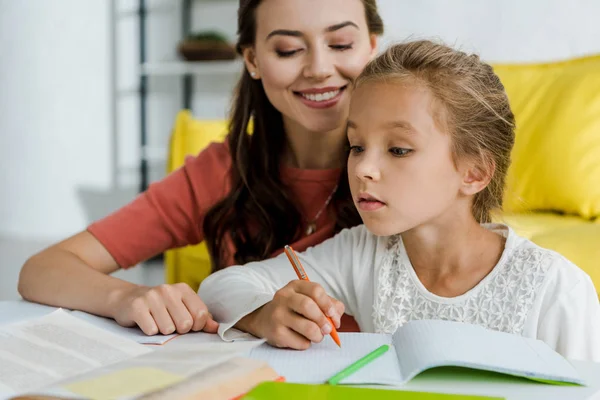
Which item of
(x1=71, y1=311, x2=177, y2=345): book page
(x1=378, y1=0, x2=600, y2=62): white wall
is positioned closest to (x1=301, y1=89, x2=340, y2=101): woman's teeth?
(x1=71, y1=311, x2=177, y2=345): book page

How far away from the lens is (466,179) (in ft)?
3.48

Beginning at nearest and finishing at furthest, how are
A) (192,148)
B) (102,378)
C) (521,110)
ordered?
(102,378) < (521,110) < (192,148)

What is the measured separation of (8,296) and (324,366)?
2.87 metres

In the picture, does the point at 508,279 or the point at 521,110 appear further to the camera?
the point at 521,110

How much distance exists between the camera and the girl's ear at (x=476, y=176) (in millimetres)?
1057

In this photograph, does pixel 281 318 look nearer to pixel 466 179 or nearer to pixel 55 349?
pixel 55 349

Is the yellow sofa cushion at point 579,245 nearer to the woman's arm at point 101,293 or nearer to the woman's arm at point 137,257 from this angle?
the woman's arm at point 137,257

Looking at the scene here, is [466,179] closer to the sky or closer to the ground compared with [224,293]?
closer to the sky

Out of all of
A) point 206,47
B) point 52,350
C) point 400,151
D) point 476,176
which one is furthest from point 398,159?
point 206,47

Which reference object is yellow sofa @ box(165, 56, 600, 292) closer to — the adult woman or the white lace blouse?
the adult woman

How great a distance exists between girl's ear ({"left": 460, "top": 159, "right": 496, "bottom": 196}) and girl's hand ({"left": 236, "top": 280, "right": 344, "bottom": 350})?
0.32m

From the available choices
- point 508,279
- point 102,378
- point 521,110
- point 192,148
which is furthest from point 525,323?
point 192,148

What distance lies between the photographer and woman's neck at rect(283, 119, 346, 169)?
4.82ft

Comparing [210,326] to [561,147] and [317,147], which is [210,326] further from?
[561,147]
